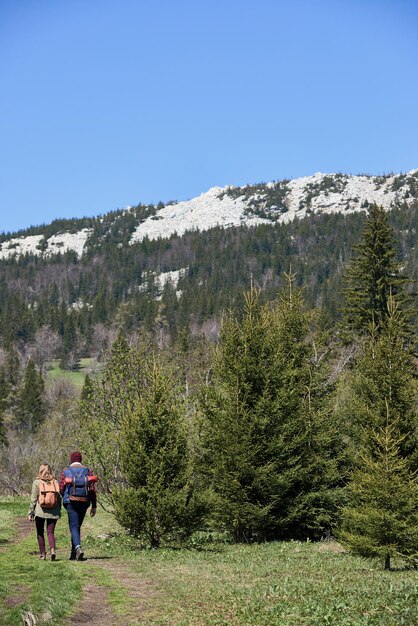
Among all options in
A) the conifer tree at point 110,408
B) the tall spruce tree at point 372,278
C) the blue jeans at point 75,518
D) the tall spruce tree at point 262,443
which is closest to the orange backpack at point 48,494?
the blue jeans at point 75,518

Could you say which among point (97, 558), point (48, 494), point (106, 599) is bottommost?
point (97, 558)

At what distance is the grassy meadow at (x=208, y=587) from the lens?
8.99 metres

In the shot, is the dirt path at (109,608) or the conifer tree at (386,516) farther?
the conifer tree at (386,516)

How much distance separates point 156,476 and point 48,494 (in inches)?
140

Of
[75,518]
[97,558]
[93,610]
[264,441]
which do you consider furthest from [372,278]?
[93,610]

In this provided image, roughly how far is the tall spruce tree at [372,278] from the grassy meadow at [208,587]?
27387mm

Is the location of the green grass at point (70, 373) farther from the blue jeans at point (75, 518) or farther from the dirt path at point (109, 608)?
the dirt path at point (109, 608)

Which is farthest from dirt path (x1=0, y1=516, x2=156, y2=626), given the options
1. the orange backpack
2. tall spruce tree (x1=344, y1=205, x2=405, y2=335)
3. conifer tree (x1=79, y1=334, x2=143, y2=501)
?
tall spruce tree (x1=344, y1=205, x2=405, y2=335)

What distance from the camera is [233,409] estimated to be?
21.6 m

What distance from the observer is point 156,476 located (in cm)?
1694

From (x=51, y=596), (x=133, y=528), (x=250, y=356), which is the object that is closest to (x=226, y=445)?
(x=250, y=356)

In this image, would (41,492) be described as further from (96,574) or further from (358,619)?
(358,619)

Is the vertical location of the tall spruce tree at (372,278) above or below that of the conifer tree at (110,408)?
above

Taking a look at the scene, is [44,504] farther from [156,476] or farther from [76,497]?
[156,476]
